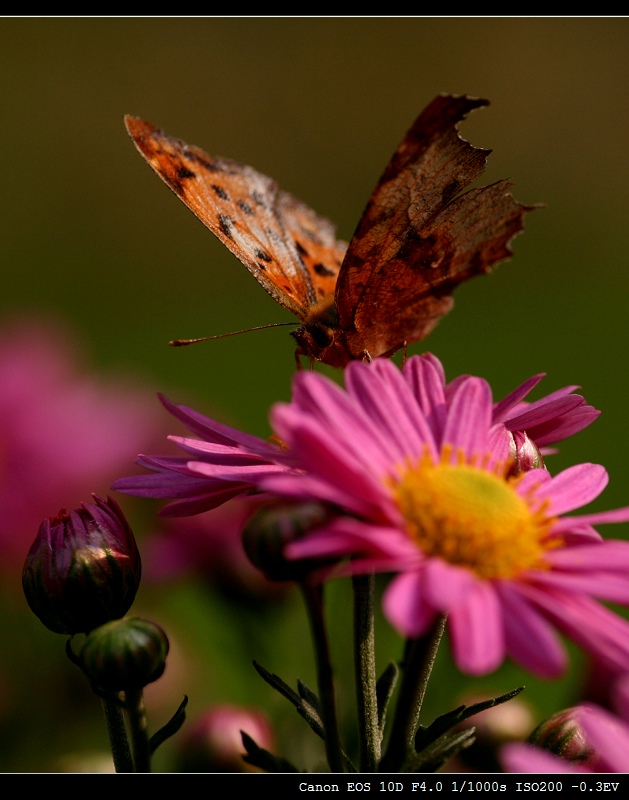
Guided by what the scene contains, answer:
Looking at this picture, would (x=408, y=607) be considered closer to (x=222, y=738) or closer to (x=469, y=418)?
(x=469, y=418)

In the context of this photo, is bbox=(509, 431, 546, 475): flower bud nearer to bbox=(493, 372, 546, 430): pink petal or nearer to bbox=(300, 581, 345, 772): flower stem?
bbox=(493, 372, 546, 430): pink petal

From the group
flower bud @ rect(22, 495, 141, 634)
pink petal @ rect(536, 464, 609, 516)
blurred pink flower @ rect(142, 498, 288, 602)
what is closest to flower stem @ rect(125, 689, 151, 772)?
flower bud @ rect(22, 495, 141, 634)

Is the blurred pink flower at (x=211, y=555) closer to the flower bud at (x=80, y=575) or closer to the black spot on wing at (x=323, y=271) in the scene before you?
the black spot on wing at (x=323, y=271)

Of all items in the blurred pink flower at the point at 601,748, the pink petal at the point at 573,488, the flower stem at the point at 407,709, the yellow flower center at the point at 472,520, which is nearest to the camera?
the blurred pink flower at the point at 601,748

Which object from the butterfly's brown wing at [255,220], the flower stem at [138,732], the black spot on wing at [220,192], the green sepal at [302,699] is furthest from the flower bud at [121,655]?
the black spot on wing at [220,192]

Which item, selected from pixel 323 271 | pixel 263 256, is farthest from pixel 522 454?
pixel 323 271
